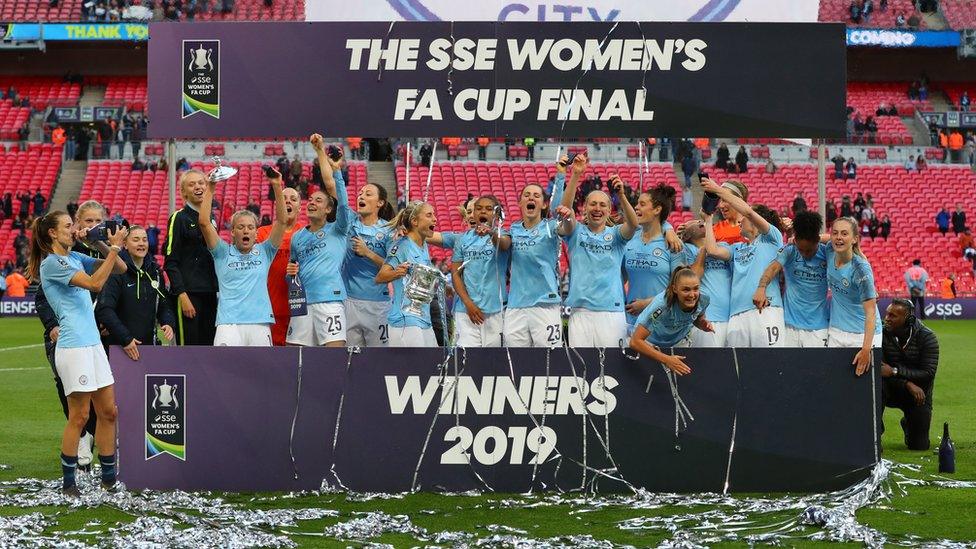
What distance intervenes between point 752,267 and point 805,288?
455 millimetres

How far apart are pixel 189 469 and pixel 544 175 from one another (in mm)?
27636

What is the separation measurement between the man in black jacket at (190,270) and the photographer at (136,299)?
0.19m

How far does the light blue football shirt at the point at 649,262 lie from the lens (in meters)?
9.59

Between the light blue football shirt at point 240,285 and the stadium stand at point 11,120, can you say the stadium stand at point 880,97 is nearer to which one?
the stadium stand at point 11,120

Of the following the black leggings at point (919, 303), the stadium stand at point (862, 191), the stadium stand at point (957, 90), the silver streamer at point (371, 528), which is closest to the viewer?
the silver streamer at point (371, 528)

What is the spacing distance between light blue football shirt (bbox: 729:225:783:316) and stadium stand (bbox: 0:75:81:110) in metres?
38.5

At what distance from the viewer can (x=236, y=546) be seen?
262 inches

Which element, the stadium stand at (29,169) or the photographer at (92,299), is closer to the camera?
the photographer at (92,299)

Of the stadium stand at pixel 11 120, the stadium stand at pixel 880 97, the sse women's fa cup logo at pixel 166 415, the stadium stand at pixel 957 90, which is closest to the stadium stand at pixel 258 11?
the stadium stand at pixel 11 120

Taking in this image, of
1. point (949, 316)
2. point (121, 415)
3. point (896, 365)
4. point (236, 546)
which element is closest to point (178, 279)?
point (121, 415)

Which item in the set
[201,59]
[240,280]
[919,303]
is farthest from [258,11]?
[240,280]

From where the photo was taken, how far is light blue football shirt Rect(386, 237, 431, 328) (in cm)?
972

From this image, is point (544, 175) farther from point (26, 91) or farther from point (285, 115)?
point (285, 115)

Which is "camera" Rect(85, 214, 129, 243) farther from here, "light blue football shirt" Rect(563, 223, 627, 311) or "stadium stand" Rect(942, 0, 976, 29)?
"stadium stand" Rect(942, 0, 976, 29)
